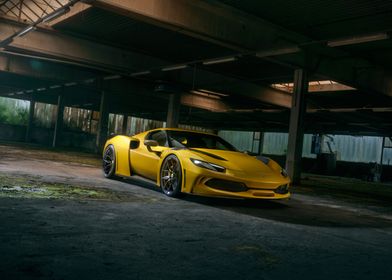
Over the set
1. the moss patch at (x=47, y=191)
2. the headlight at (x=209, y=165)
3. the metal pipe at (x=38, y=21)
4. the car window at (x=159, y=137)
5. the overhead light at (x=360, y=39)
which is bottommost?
the moss patch at (x=47, y=191)

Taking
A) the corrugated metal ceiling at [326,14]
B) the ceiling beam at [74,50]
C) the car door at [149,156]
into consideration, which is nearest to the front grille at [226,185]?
the car door at [149,156]

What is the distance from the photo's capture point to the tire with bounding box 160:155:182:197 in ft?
22.2

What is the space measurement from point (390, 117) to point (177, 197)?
21.5m

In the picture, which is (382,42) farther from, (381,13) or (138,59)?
(138,59)

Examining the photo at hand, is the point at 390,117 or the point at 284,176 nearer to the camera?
the point at 284,176

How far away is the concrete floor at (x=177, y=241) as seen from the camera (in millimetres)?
2891

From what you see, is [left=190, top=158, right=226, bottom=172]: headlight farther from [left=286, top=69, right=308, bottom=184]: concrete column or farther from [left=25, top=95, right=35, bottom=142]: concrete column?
[left=25, top=95, right=35, bottom=142]: concrete column

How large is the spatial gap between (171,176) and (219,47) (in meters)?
9.35

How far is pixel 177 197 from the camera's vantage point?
22.6 feet

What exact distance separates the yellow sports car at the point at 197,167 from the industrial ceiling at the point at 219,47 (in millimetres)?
3978

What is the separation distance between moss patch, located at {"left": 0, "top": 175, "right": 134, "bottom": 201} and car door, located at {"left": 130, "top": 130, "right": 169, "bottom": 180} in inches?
38.2

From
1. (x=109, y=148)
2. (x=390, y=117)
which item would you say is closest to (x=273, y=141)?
(x=390, y=117)

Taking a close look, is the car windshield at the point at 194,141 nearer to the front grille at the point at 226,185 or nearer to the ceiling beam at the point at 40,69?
the front grille at the point at 226,185

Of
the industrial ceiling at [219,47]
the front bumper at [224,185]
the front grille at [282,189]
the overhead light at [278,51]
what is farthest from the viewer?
the overhead light at [278,51]
